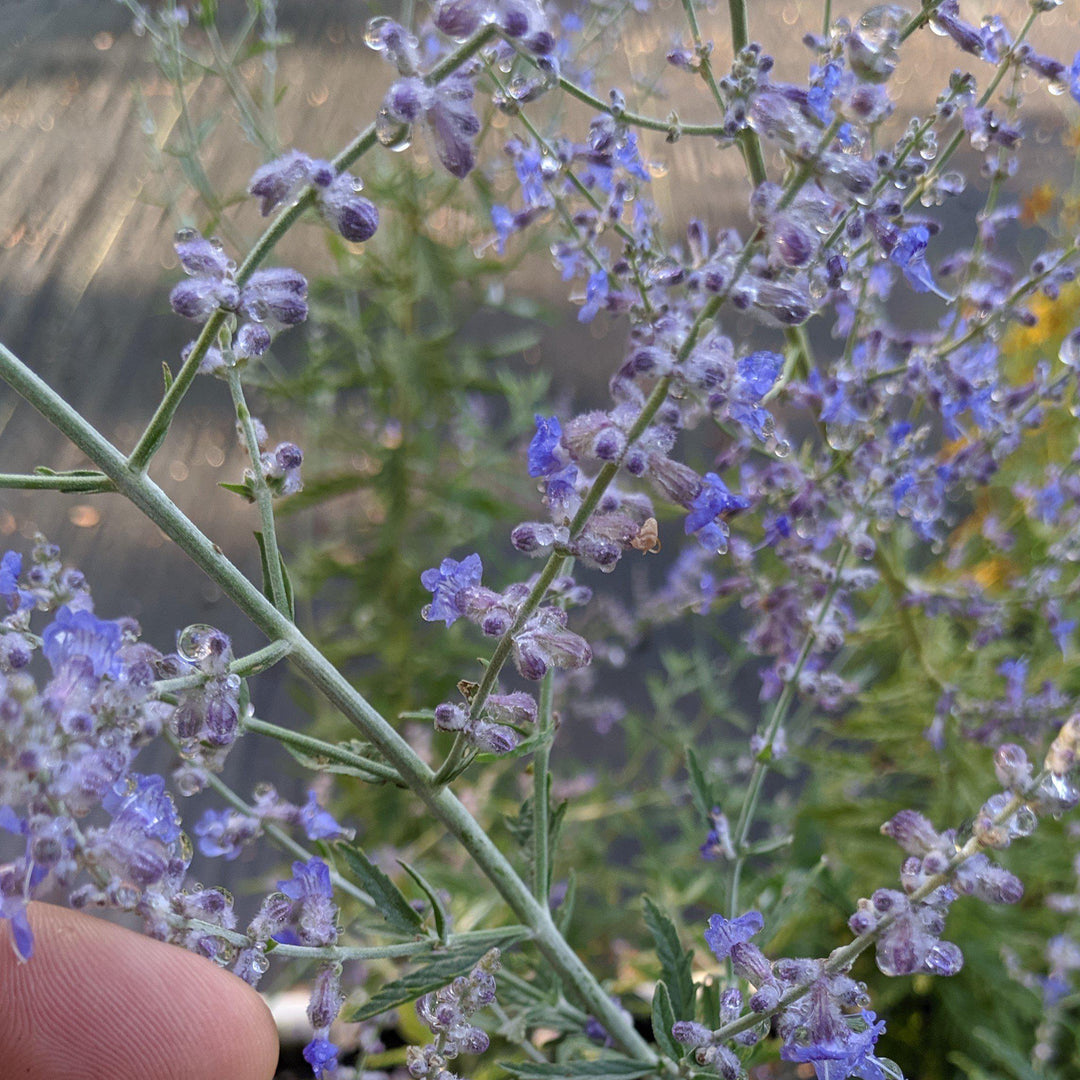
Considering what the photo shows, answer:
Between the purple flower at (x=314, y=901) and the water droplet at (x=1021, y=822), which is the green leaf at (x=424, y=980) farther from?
the water droplet at (x=1021, y=822)

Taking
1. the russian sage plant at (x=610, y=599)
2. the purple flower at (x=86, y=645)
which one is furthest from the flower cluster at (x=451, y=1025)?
the purple flower at (x=86, y=645)

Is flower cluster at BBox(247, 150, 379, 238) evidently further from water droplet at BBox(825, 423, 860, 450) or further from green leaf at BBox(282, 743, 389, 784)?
water droplet at BBox(825, 423, 860, 450)

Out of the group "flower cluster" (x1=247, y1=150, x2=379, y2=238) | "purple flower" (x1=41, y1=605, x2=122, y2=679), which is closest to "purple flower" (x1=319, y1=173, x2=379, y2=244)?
"flower cluster" (x1=247, y1=150, x2=379, y2=238)

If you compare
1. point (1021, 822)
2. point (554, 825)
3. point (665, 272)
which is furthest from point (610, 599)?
point (1021, 822)

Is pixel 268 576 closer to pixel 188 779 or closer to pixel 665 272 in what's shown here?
pixel 188 779

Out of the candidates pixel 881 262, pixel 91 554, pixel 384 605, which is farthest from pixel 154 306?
pixel 881 262

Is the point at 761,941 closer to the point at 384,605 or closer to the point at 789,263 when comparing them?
the point at 789,263
